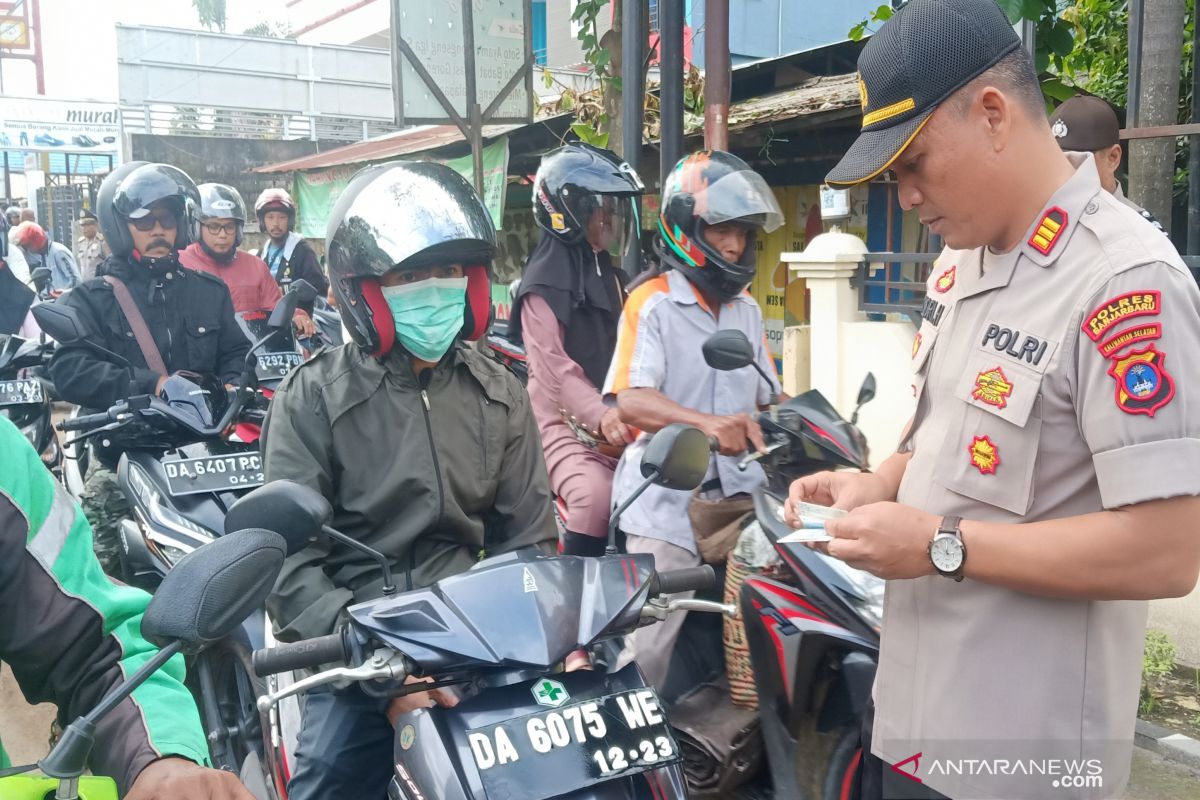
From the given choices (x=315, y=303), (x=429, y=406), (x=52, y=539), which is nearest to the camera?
(x=52, y=539)

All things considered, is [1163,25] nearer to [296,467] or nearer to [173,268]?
[296,467]

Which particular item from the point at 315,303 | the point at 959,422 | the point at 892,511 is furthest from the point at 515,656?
the point at 315,303

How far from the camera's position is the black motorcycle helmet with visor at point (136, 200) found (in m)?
5.27

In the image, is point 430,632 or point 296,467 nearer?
point 430,632

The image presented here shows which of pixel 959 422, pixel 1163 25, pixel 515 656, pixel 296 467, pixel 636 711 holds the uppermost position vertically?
pixel 1163 25

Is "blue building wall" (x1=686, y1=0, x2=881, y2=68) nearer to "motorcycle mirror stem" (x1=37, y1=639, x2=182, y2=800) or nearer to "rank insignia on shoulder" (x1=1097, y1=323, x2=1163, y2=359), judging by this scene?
"rank insignia on shoulder" (x1=1097, y1=323, x2=1163, y2=359)

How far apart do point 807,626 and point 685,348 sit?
3.77ft

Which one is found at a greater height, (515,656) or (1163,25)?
(1163,25)

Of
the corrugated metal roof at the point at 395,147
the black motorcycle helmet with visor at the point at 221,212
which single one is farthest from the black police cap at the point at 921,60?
the corrugated metal roof at the point at 395,147

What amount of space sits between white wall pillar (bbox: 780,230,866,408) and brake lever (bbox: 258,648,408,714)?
528 cm

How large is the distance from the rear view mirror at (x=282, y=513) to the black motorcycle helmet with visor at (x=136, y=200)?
3.80 meters

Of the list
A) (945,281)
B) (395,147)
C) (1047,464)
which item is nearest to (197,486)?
(945,281)

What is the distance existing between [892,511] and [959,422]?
0.65ft

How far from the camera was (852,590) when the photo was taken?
2.53m
